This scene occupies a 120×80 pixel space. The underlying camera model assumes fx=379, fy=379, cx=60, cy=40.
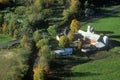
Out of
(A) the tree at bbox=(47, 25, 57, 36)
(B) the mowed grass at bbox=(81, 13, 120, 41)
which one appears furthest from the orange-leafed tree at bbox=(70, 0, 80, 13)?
(A) the tree at bbox=(47, 25, 57, 36)

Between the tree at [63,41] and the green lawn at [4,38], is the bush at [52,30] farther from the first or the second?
the green lawn at [4,38]

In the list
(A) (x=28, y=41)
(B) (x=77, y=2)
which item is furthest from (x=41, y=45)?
(B) (x=77, y=2)

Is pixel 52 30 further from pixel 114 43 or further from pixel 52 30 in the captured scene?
pixel 114 43

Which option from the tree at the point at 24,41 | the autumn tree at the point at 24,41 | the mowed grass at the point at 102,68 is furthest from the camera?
the tree at the point at 24,41

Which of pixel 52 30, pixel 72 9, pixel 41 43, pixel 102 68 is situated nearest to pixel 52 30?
pixel 52 30

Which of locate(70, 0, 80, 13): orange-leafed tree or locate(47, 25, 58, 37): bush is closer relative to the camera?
locate(47, 25, 58, 37): bush

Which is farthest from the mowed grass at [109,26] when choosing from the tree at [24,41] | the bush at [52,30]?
the tree at [24,41]

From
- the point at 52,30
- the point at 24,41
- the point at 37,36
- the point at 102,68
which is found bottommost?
the point at 102,68

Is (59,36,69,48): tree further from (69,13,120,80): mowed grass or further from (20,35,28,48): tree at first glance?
(69,13,120,80): mowed grass

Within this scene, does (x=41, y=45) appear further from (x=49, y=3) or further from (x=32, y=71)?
(x=49, y=3)

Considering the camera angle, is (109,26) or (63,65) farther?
(109,26)

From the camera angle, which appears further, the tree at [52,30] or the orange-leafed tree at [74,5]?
the orange-leafed tree at [74,5]
